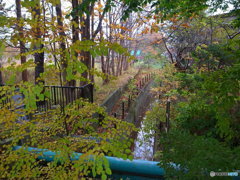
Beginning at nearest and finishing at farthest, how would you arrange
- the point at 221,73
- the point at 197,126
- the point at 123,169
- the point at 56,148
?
the point at 56,148, the point at 221,73, the point at 123,169, the point at 197,126

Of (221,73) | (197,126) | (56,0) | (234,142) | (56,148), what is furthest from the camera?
(197,126)

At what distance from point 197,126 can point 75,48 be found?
3753 mm

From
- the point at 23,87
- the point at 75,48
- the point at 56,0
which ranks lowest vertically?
the point at 23,87

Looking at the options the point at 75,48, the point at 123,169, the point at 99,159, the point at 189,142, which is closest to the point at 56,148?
the point at 99,159

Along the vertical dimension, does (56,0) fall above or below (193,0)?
below

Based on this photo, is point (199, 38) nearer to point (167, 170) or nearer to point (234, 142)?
point (234, 142)

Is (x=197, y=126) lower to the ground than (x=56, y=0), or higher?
lower

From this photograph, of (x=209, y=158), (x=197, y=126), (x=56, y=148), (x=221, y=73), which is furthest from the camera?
(x=197, y=126)

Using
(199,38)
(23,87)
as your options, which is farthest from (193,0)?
(199,38)

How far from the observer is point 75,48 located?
4.68ft

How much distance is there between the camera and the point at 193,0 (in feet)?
10.8

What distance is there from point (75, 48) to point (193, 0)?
124 inches

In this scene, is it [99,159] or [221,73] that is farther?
[221,73]

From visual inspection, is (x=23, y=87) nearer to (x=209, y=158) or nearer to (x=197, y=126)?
(x=209, y=158)
